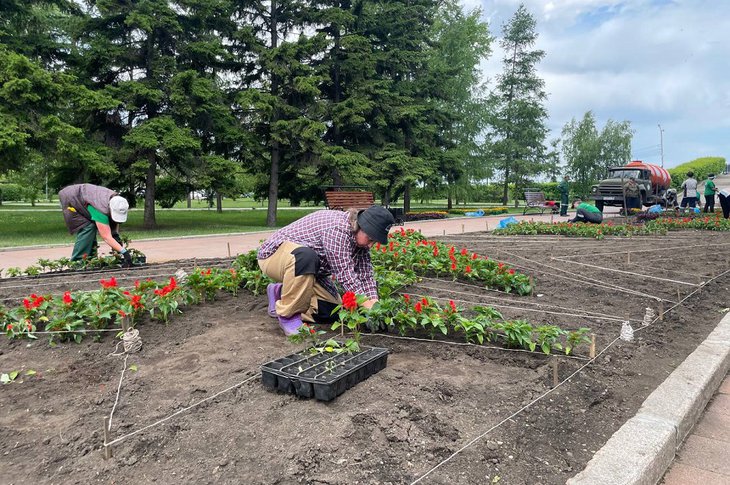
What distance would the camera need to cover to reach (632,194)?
750 inches

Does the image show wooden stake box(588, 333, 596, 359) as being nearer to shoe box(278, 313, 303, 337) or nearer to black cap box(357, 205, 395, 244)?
black cap box(357, 205, 395, 244)

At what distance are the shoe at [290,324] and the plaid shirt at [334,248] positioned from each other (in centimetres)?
36

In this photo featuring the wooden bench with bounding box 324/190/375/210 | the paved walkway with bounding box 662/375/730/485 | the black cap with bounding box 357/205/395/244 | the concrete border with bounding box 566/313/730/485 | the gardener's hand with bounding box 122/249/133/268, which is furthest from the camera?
the wooden bench with bounding box 324/190/375/210

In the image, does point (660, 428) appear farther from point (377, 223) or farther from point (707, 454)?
point (377, 223)

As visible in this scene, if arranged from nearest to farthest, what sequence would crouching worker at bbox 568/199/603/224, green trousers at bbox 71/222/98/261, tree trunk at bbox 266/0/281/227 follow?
1. green trousers at bbox 71/222/98/261
2. crouching worker at bbox 568/199/603/224
3. tree trunk at bbox 266/0/281/227

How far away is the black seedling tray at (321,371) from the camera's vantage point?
7.55 ft

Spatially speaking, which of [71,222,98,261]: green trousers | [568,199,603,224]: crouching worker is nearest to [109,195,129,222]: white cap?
[71,222,98,261]: green trousers

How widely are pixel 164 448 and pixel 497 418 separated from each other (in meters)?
1.54

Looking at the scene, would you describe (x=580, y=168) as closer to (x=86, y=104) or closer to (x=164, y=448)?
(x=86, y=104)

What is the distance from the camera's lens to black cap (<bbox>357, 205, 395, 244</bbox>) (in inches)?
119

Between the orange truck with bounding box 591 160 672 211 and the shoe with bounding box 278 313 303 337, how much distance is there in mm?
18570

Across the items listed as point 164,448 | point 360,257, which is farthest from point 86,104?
point 164,448

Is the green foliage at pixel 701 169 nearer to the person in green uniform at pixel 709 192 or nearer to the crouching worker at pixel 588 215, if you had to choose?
the person in green uniform at pixel 709 192

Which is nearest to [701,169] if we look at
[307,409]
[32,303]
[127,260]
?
[127,260]
